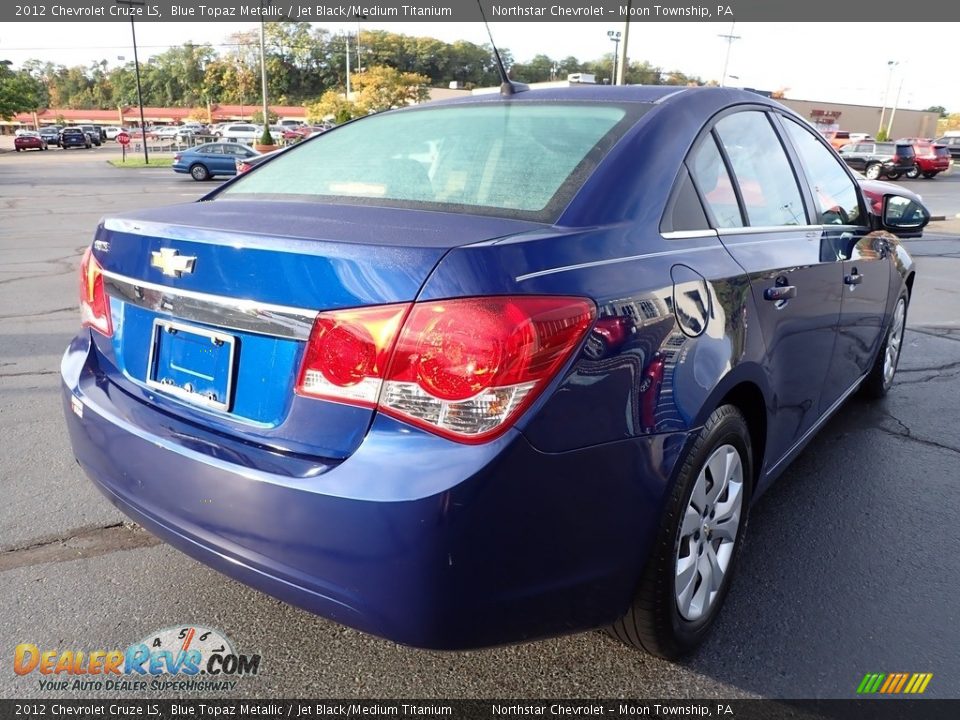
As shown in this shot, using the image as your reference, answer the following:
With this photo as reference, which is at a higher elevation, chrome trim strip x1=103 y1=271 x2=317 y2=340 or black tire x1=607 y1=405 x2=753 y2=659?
chrome trim strip x1=103 y1=271 x2=317 y2=340

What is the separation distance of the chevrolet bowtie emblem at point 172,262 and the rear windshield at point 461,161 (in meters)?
0.47

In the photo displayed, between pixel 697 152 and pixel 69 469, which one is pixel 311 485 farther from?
pixel 69 469

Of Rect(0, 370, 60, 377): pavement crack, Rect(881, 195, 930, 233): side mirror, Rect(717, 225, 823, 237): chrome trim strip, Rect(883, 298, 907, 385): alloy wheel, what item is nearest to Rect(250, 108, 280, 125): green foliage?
Rect(0, 370, 60, 377): pavement crack

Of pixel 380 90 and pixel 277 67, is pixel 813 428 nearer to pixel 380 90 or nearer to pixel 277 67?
Answer: pixel 380 90

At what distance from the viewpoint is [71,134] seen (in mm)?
59000

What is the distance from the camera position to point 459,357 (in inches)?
61.9

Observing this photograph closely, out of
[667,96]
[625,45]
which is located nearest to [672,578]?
[667,96]

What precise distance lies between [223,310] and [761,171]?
6.54 feet

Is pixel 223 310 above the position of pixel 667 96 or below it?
below

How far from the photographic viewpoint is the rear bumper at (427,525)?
155cm

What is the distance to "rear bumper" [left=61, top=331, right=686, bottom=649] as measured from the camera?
1550mm

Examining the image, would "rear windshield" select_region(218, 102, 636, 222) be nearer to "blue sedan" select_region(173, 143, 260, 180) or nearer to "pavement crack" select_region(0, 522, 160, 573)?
"pavement crack" select_region(0, 522, 160, 573)

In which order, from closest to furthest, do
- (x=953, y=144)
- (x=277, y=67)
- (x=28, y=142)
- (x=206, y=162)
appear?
(x=206, y=162) < (x=953, y=144) < (x=28, y=142) < (x=277, y=67)

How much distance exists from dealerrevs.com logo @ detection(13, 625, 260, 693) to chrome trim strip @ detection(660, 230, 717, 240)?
170cm
